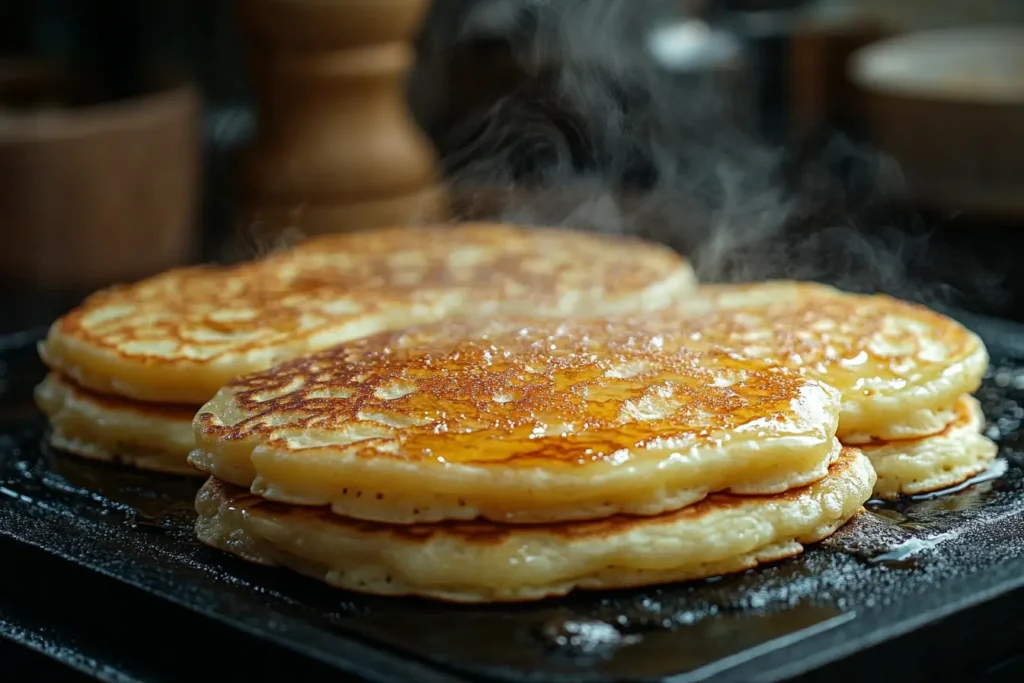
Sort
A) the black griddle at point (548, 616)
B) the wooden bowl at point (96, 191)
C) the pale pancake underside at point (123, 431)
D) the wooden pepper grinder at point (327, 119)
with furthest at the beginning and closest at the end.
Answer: the wooden pepper grinder at point (327, 119) → the wooden bowl at point (96, 191) → the pale pancake underside at point (123, 431) → the black griddle at point (548, 616)

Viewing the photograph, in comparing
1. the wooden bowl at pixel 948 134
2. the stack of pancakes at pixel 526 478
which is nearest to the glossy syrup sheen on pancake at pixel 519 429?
the stack of pancakes at pixel 526 478

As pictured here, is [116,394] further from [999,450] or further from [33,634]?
[999,450]

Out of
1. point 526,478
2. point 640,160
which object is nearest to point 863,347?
point 526,478

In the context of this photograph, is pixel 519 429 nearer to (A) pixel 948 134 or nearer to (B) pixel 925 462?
(B) pixel 925 462

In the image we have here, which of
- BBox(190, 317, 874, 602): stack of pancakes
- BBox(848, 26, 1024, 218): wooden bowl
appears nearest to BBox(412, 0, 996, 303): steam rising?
BBox(848, 26, 1024, 218): wooden bowl

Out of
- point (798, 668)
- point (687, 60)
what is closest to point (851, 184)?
point (687, 60)

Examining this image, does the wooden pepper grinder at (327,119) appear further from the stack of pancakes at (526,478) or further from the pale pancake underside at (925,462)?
the pale pancake underside at (925,462)
